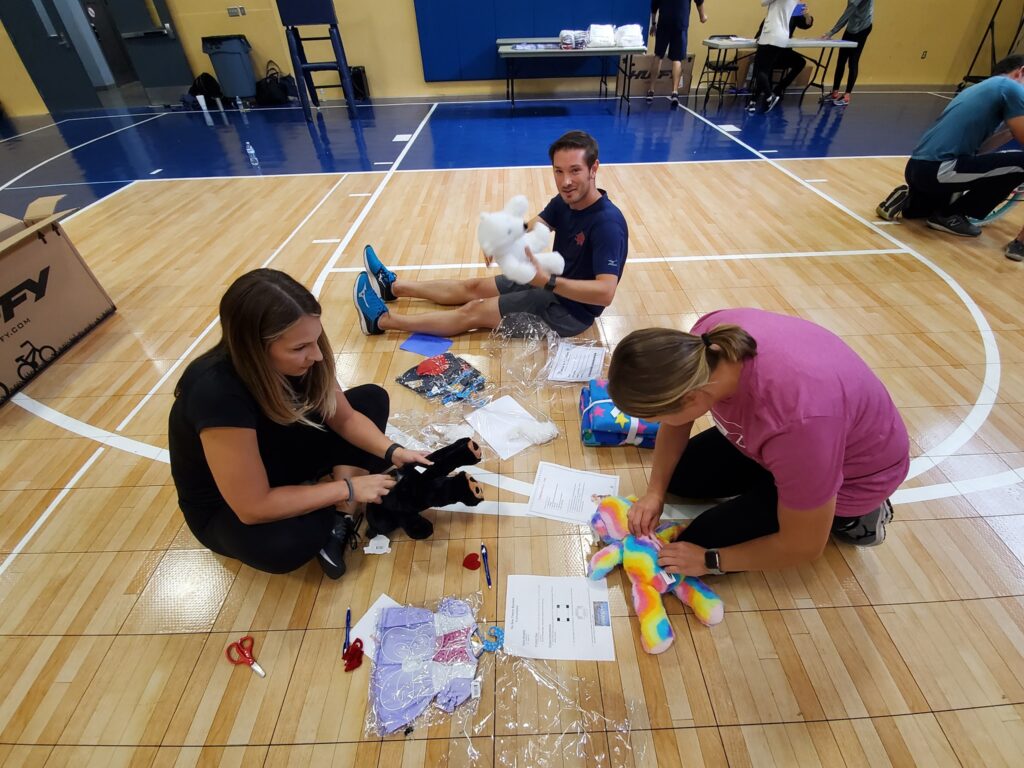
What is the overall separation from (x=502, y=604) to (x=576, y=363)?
49.7 inches

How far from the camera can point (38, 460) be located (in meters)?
2.08

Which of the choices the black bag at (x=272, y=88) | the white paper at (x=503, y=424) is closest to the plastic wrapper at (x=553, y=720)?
the white paper at (x=503, y=424)

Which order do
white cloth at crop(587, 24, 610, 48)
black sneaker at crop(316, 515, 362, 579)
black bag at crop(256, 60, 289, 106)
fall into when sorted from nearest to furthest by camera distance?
1. black sneaker at crop(316, 515, 362, 579)
2. white cloth at crop(587, 24, 610, 48)
3. black bag at crop(256, 60, 289, 106)

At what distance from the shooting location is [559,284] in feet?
7.24

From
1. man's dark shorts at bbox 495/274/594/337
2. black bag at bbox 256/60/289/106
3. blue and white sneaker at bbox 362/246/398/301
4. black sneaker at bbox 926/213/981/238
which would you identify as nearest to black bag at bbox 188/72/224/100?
black bag at bbox 256/60/289/106

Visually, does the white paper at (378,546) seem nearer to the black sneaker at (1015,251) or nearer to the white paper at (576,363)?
the white paper at (576,363)

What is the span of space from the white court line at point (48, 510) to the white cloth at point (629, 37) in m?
7.35

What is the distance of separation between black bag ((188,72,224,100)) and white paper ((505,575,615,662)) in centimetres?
978

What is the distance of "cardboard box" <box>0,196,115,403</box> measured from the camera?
238 cm

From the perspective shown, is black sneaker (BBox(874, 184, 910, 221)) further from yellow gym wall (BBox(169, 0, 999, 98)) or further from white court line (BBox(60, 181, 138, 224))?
white court line (BBox(60, 181, 138, 224))

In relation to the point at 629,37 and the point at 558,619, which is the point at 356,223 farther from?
the point at 629,37

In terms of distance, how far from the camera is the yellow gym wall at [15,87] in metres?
8.00

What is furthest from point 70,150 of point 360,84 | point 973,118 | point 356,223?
point 973,118

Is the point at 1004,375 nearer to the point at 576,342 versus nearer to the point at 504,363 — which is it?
the point at 576,342
